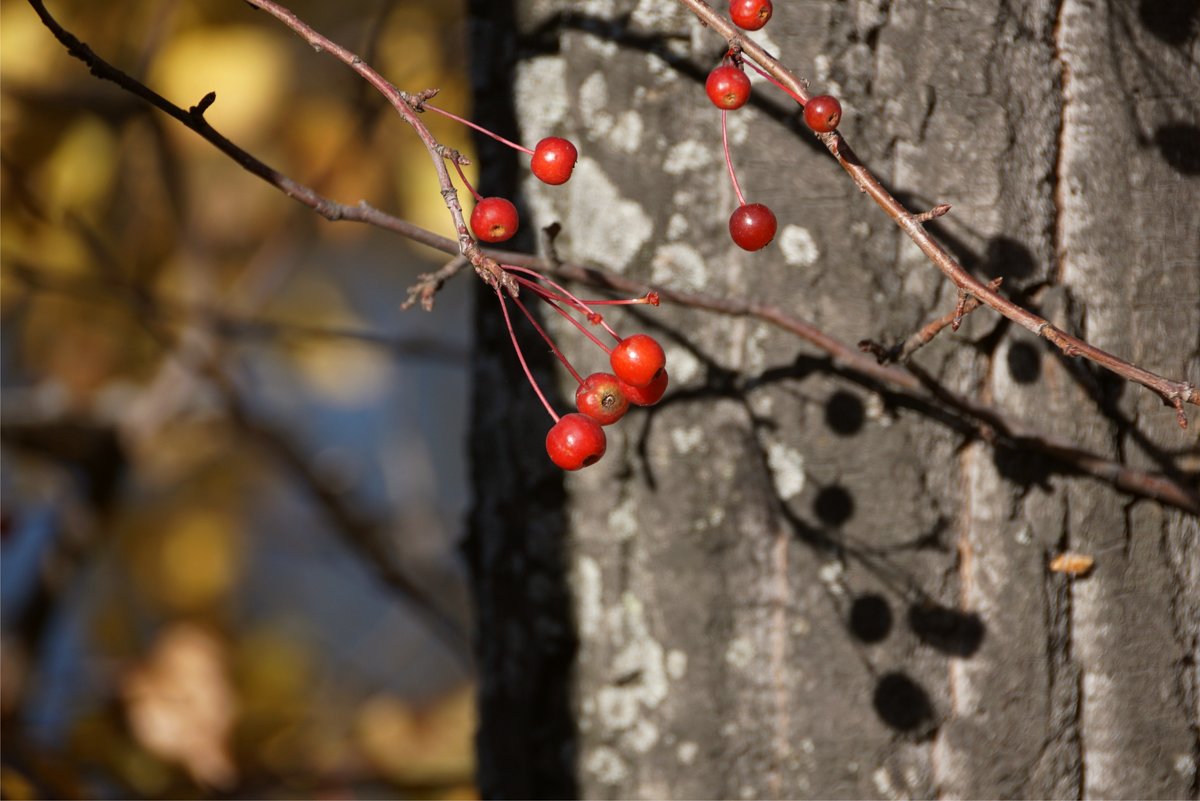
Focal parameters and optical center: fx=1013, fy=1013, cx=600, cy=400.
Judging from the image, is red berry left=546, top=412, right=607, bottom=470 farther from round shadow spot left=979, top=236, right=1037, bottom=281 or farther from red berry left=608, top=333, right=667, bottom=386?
round shadow spot left=979, top=236, right=1037, bottom=281

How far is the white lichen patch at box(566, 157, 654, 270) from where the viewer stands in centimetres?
98

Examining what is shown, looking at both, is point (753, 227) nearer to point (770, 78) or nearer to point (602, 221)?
point (770, 78)

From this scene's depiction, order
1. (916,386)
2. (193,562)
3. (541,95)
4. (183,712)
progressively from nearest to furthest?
1. (916,386)
2. (541,95)
3. (183,712)
4. (193,562)

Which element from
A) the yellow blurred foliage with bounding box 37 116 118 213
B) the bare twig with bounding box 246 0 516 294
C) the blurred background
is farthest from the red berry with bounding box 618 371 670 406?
the yellow blurred foliage with bounding box 37 116 118 213

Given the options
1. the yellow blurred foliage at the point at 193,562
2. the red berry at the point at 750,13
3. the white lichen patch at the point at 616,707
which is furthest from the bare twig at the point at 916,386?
the yellow blurred foliage at the point at 193,562

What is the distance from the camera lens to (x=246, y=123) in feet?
A: 7.82

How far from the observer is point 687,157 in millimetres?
970

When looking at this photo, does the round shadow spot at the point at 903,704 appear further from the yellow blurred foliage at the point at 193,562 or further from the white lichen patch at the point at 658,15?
the yellow blurred foliage at the point at 193,562

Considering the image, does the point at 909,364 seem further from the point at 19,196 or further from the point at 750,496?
the point at 19,196

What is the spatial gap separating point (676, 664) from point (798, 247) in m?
0.41

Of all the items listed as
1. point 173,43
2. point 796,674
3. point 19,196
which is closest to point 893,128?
point 796,674

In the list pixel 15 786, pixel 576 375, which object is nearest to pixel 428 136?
pixel 576 375

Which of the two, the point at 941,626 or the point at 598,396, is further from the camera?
the point at 941,626

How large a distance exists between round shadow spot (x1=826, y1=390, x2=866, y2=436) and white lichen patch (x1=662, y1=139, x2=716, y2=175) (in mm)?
253
